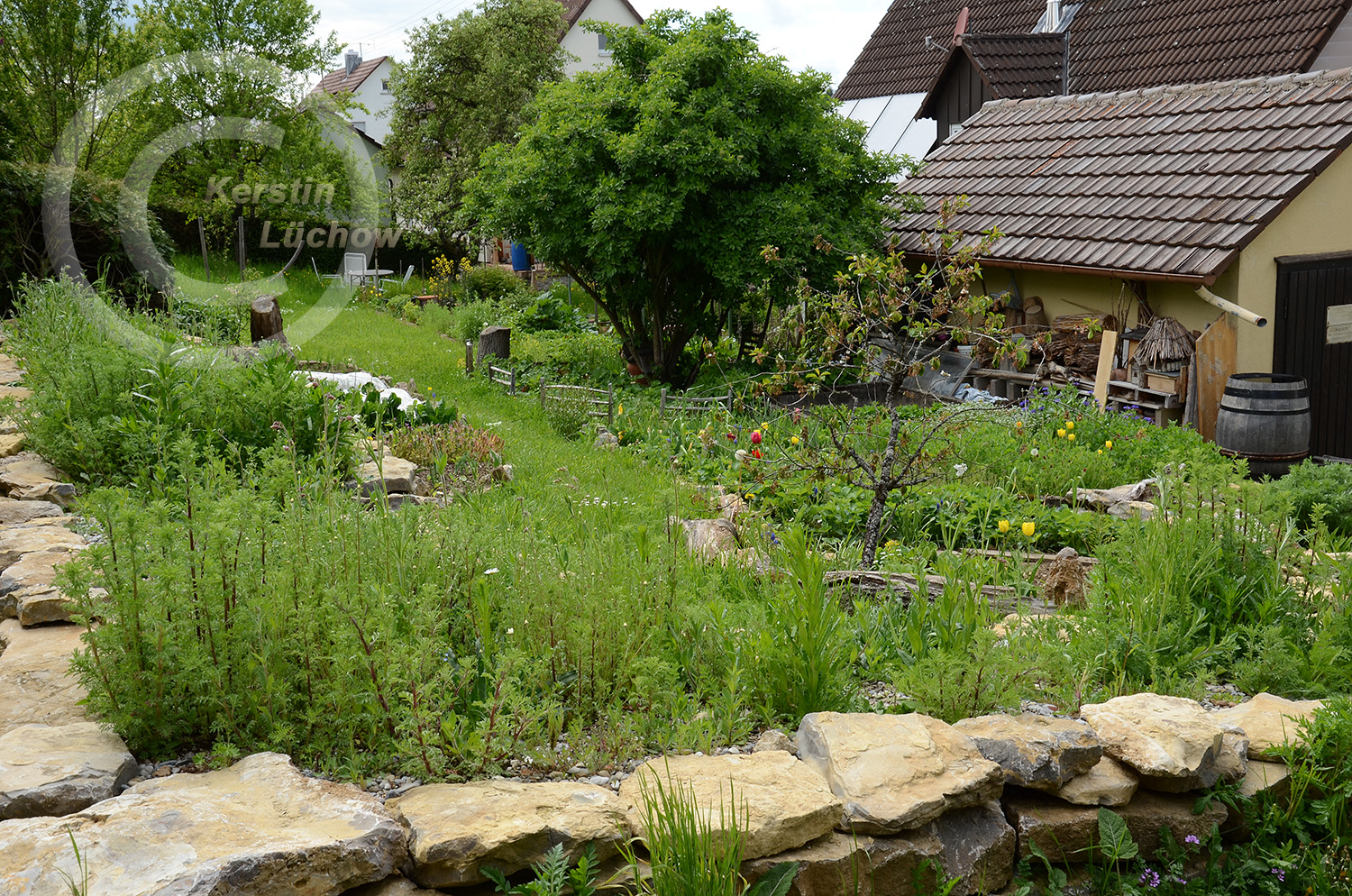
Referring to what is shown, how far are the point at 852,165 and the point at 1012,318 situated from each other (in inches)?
110

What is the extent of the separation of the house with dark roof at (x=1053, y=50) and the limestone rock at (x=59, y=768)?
1614cm

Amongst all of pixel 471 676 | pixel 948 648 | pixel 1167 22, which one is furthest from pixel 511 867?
pixel 1167 22

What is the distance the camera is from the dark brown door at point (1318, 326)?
9.90 metres

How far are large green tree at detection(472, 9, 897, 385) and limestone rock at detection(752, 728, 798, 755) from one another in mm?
9324

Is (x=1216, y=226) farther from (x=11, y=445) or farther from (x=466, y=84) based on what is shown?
(x=466, y=84)

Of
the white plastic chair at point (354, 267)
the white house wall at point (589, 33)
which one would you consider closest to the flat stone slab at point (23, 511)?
the white plastic chair at point (354, 267)

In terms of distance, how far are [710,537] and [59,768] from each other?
346 cm

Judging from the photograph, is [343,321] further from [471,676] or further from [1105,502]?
[471,676]

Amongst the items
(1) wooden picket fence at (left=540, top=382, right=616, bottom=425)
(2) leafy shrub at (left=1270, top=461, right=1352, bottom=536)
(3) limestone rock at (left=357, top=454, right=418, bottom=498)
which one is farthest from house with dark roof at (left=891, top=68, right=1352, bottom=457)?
(3) limestone rock at (left=357, top=454, right=418, bottom=498)

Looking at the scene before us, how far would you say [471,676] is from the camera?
10.5 ft

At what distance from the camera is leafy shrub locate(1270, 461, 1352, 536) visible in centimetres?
670

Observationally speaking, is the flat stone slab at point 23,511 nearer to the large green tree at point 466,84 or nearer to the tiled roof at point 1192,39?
the tiled roof at point 1192,39

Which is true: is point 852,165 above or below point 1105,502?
above

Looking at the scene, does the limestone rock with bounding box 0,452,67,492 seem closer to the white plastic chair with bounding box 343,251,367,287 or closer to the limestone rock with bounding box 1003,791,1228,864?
the limestone rock with bounding box 1003,791,1228,864
